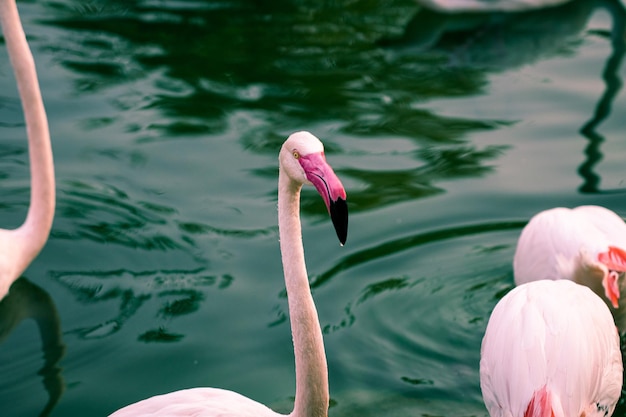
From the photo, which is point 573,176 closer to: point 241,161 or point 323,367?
point 241,161

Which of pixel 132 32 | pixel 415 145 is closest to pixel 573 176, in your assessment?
pixel 415 145

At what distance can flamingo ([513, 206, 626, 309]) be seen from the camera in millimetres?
4148

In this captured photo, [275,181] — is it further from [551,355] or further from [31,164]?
[551,355]

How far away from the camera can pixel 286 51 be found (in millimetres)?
7516

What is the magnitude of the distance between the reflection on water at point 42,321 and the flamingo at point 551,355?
1.77 m

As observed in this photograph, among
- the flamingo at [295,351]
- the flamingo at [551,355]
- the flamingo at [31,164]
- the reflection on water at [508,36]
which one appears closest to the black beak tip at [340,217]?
the flamingo at [295,351]

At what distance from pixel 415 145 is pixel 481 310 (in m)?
1.85

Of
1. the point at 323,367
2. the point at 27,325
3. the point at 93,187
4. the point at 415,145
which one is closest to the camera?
the point at 323,367

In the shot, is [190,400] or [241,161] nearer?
[190,400]

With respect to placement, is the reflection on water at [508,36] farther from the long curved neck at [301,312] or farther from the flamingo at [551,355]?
the long curved neck at [301,312]

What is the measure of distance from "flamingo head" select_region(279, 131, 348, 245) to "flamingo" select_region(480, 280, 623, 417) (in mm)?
998

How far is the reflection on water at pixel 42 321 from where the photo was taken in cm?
421

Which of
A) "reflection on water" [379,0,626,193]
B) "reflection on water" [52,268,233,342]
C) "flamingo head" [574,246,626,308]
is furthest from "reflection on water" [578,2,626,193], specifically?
"reflection on water" [52,268,233,342]

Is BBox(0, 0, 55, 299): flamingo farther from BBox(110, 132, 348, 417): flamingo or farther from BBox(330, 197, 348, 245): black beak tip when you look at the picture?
BBox(330, 197, 348, 245): black beak tip
